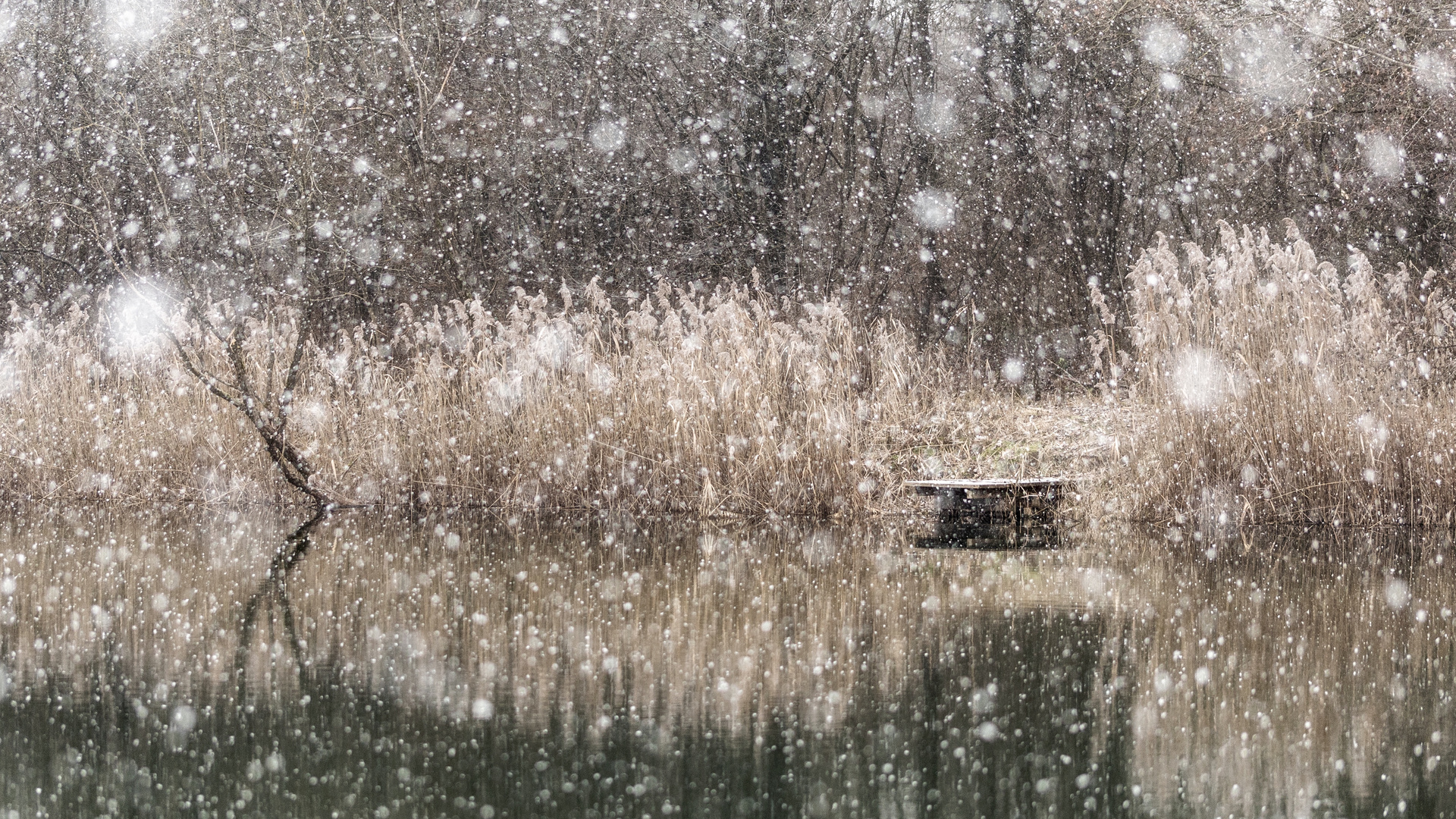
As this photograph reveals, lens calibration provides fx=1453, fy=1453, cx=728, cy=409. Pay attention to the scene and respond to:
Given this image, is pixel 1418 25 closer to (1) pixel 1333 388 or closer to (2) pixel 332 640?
(1) pixel 1333 388

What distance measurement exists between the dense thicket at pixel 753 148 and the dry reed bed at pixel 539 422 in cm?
262

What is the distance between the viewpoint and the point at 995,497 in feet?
26.0

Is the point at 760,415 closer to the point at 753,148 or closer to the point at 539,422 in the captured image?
the point at 539,422

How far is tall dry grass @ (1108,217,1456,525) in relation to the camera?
6.84m

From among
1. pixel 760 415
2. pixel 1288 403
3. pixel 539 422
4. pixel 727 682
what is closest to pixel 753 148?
pixel 539 422

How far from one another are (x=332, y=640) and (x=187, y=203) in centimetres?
912

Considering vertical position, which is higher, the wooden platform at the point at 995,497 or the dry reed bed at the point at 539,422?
the dry reed bed at the point at 539,422

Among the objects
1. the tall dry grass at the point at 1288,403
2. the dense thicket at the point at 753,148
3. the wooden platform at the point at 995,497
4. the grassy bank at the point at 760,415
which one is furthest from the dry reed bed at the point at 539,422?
the dense thicket at the point at 753,148

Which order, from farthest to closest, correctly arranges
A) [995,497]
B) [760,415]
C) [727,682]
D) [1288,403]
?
[995,497] → [760,415] → [1288,403] → [727,682]

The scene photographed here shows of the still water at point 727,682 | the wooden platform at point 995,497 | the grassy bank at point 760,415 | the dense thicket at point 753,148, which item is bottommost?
the still water at point 727,682

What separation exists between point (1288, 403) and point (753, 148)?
5.80 metres

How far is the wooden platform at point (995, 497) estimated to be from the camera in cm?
784

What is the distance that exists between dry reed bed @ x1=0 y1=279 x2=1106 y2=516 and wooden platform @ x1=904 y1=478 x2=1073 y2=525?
276 millimetres

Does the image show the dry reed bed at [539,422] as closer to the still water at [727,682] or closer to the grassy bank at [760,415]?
the grassy bank at [760,415]
